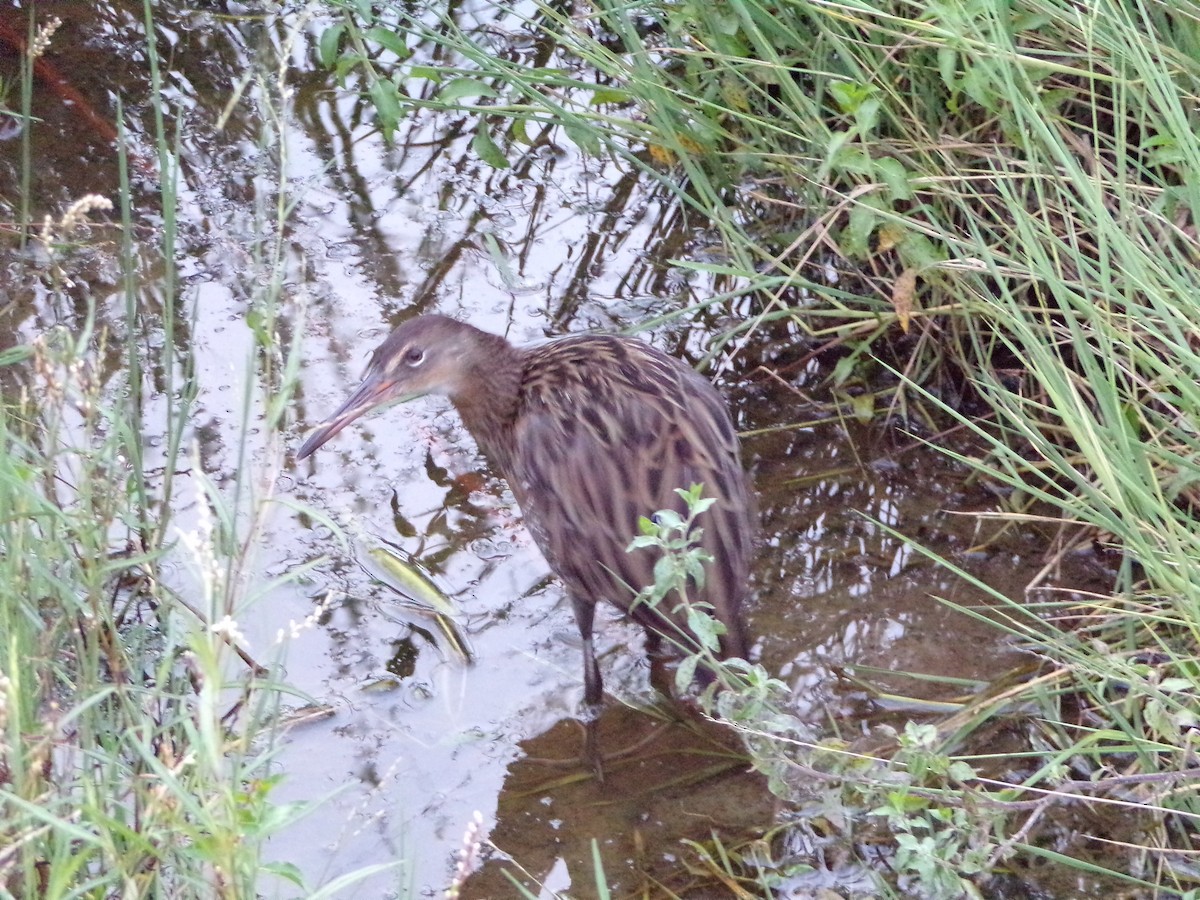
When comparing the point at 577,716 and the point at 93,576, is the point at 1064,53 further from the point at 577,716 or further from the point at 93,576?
the point at 93,576

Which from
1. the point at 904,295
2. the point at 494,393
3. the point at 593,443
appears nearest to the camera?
the point at 593,443

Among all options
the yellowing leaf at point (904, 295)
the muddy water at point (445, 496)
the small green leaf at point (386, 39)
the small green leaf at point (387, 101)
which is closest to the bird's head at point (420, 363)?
the muddy water at point (445, 496)

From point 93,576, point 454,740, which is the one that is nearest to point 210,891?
point 93,576

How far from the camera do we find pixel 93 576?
7.33ft

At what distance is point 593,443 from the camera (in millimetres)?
3332

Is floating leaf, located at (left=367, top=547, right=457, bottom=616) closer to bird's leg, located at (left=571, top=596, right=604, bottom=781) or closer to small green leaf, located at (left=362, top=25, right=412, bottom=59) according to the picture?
bird's leg, located at (left=571, top=596, right=604, bottom=781)

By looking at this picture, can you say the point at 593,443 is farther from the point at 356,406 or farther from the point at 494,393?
the point at 356,406

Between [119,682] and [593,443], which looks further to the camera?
[593,443]

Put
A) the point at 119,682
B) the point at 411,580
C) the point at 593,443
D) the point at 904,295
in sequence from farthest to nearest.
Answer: the point at 411,580 → the point at 904,295 → the point at 593,443 → the point at 119,682

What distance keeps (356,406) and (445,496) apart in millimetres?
395

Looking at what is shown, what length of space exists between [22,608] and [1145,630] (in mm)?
2153

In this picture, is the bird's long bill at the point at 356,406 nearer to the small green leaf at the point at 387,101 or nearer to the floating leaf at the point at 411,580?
the floating leaf at the point at 411,580

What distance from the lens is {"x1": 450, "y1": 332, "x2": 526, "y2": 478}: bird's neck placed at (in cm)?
376

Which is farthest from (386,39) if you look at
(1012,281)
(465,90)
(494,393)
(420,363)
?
(1012,281)
